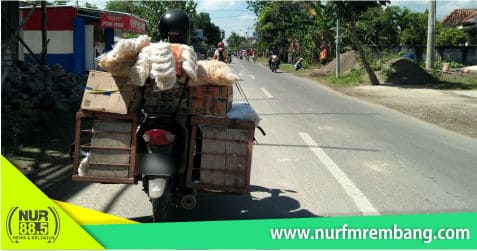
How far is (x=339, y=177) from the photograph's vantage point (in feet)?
22.1

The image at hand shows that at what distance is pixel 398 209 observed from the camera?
17.7ft

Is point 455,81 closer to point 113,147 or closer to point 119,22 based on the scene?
point 119,22

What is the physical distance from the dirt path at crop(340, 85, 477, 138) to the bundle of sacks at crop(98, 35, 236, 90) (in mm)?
7999

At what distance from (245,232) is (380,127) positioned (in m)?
7.37

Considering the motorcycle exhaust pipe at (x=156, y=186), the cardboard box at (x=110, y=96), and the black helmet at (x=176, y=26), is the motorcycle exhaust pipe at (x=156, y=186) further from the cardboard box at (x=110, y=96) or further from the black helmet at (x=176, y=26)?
the black helmet at (x=176, y=26)

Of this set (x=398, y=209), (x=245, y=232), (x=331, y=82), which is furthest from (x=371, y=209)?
(x=331, y=82)

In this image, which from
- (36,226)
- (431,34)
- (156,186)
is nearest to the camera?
(156,186)

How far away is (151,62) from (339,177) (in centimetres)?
338

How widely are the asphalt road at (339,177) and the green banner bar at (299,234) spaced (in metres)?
0.36

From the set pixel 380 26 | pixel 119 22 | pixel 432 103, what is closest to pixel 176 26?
pixel 432 103

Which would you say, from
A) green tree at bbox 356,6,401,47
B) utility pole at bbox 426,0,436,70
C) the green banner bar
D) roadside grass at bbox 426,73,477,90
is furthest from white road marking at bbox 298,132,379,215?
green tree at bbox 356,6,401,47

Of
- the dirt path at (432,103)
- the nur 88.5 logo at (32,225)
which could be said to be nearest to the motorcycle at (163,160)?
the nur 88.5 logo at (32,225)

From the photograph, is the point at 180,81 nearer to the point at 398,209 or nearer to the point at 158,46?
the point at 158,46

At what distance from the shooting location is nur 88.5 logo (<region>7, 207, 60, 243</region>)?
4.38 meters
